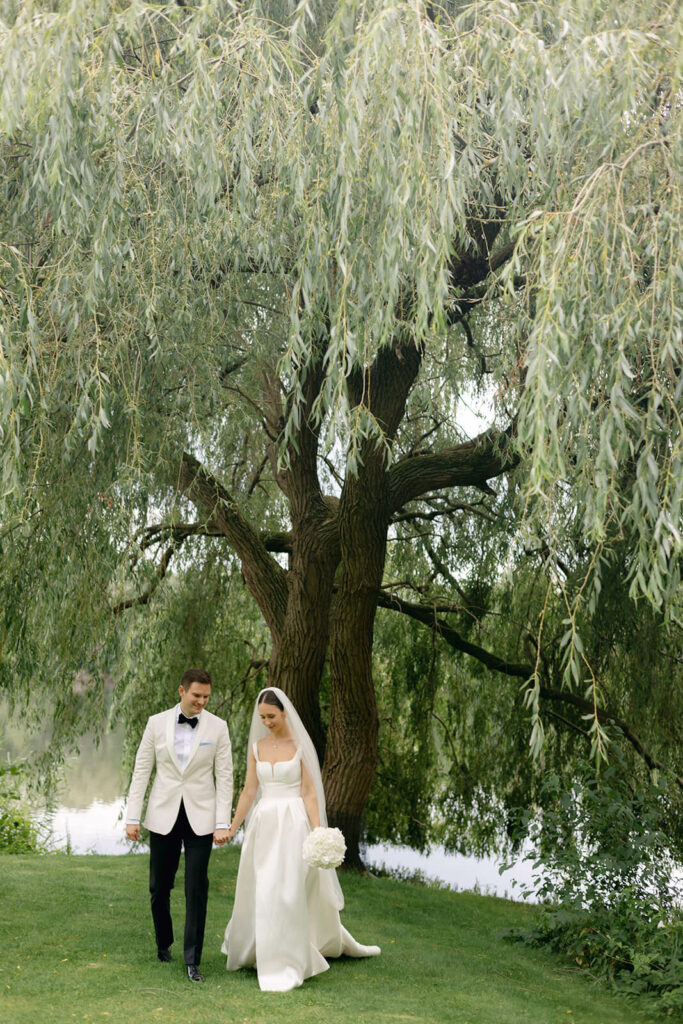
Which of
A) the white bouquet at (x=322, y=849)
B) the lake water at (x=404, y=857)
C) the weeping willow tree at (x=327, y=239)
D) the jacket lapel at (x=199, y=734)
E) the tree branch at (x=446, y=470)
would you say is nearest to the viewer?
the weeping willow tree at (x=327, y=239)

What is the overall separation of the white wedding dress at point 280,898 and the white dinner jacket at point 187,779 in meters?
0.26

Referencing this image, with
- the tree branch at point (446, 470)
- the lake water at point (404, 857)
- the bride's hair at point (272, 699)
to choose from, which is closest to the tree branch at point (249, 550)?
the tree branch at point (446, 470)

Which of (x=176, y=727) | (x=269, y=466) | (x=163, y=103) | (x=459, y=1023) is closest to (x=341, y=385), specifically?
(x=163, y=103)

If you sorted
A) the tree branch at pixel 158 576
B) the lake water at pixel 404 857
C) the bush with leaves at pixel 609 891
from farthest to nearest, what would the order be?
the lake water at pixel 404 857 → the tree branch at pixel 158 576 → the bush with leaves at pixel 609 891

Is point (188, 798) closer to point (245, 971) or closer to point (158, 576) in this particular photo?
point (245, 971)

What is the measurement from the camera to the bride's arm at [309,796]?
507 centimetres

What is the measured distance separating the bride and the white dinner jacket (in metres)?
0.16

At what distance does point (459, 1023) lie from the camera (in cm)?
455

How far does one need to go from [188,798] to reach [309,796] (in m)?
0.64

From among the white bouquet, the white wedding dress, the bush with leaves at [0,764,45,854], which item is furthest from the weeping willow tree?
the bush with leaves at [0,764,45,854]

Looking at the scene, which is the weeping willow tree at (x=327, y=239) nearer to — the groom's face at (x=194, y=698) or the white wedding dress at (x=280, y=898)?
the groom's face at (x=194, y=698)

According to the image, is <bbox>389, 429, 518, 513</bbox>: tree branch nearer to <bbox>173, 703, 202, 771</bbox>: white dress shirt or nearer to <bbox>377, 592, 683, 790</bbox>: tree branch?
<bbox>377, 592, 683, 790</bbox>: tree branch

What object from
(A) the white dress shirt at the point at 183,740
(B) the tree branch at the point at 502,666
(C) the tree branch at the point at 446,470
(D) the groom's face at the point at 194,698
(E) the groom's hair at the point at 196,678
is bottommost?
(A) the white dress shirt at the point at 183,740

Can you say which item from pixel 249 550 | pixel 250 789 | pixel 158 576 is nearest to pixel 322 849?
pixel 250 789
